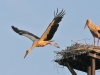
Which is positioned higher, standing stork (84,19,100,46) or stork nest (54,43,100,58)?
standing stork (84,19,100,46)

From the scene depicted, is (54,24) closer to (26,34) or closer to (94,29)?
(26,34)

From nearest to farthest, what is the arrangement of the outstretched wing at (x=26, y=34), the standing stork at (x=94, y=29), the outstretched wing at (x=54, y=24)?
1. the outstretched wing at (x=54, y=24)
2. the outstretched wing at (x=26, y=34)
3. the standing stork at (x=94, y=29)

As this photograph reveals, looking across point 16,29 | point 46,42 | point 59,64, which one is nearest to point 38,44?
point 46,42

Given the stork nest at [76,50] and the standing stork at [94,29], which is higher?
the standing stork at [94,29]

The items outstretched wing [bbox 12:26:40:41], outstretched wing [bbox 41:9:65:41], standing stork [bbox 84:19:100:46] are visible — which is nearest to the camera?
outstretched wing [bbox 41:9:65:41]

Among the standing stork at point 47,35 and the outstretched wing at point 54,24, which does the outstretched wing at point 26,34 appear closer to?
the standing stork at point 47,35

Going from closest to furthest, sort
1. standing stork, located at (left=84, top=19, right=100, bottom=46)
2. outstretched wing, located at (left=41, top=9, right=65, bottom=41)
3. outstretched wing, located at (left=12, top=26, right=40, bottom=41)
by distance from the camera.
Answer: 1. outstretched wing, located at (left=41, top=9, right=65, bottom=41)
2. outstretched wing, located at (left=12, top=26, right=40, bottom=41)
3. standing stork, located at (left=84, top=19, right=100, bottom=46)

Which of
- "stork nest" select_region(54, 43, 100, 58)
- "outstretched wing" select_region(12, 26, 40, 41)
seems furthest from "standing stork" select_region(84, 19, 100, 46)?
"outstretched wing" select_region(12, 26, 40, 41)

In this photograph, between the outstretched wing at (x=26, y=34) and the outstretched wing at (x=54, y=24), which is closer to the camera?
the outstretched wing at (x=54, y=24)

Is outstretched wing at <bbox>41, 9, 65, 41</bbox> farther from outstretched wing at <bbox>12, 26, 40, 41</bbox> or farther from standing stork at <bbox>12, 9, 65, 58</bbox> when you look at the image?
outstretched wing at <bbox>12, 26, 40, 41</bbox>

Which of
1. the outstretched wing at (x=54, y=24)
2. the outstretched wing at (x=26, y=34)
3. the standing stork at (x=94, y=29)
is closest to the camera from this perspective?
the outstretched wing at (x=54, y=24)

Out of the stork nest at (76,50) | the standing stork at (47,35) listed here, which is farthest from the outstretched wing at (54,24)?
the stork nest at (76,50)

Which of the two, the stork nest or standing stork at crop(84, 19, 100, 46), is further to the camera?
standing stork at crop(84, 19, 100, 46)

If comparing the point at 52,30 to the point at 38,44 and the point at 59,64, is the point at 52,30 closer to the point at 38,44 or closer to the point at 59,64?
the point at 38,44
